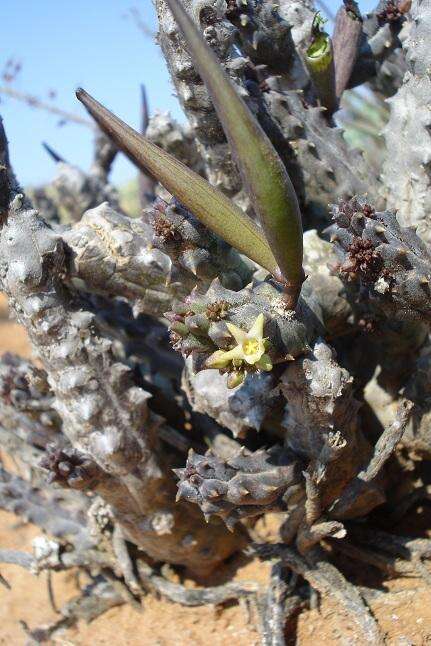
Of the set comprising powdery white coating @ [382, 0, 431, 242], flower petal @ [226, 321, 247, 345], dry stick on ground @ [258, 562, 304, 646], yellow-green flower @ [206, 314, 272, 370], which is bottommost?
dry stick on ground @ [258, 562, 304, 646]

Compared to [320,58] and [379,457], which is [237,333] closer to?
[379,457]

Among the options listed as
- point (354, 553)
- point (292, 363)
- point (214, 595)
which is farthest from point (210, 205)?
point (214, 595)

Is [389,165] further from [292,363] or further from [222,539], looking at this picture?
[222,539]

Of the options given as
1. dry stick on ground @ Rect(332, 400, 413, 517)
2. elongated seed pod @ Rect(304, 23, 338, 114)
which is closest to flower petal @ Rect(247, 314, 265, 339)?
dry stick on ground @ Rect(332, 400, 413, 517)

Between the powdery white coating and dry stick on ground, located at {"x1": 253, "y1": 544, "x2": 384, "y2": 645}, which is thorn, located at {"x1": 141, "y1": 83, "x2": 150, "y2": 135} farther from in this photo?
dry stick on ground, located at {"x1": 253, "y1": 544, "x2": 384, "y2": 645}

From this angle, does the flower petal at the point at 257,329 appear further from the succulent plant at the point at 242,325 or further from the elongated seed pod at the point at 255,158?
the elongated seed pod at the point at 255,158

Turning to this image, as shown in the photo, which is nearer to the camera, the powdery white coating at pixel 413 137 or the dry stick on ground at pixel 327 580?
the dry stick on ground at pixel 327 580

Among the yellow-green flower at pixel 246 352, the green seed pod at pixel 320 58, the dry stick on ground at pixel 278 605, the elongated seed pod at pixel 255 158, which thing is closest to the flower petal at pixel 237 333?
the yellow-green flower at pixel 246 352

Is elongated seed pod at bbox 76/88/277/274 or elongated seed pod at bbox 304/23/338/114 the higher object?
elongated seed pod at bbox 304/23/338/114
